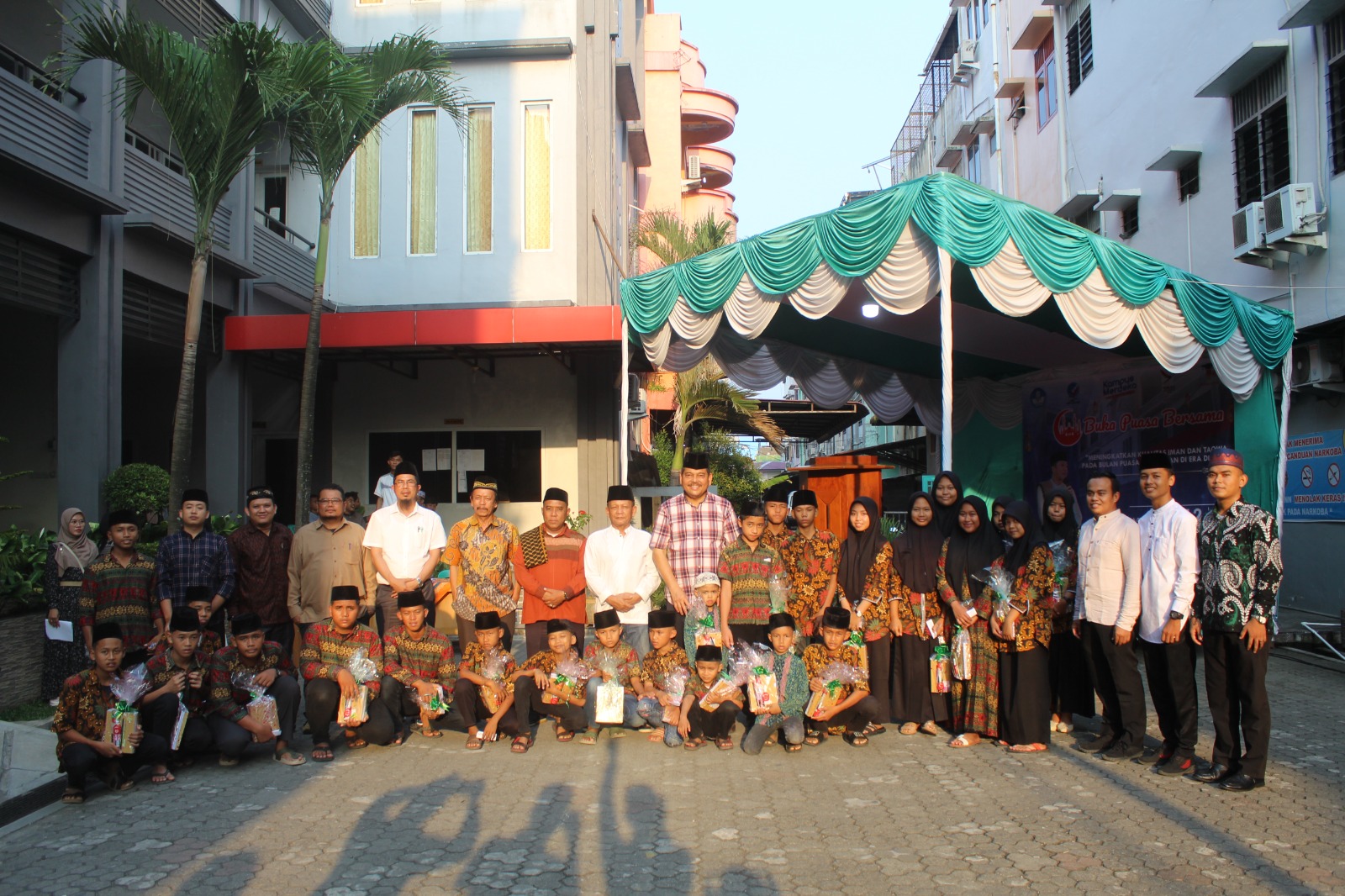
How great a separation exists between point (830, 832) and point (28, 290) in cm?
895

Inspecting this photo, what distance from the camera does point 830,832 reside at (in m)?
4.79

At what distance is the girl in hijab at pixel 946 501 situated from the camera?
7.01m

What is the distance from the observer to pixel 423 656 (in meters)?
6.77

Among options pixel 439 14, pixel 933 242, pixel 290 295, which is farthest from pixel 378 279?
pixel 933 242

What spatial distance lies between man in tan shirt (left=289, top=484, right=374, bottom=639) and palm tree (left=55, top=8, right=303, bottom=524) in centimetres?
251

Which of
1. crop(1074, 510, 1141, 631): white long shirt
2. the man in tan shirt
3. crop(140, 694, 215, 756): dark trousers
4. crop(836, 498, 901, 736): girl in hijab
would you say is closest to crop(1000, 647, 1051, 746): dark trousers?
crop(1074, 510, 1141, 631): white long shirt

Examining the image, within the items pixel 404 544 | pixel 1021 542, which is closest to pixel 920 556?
pixel 1021 542

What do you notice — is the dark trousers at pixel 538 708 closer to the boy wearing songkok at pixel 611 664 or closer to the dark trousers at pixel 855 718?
the boy wearing songkok at pixel 611 664

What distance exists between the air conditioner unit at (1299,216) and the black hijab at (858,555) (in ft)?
23.4

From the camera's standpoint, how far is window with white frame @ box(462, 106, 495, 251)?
14.3 meters

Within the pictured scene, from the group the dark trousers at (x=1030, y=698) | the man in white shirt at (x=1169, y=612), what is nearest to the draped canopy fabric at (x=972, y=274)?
the man in white shirt at (x=1169, y=612)

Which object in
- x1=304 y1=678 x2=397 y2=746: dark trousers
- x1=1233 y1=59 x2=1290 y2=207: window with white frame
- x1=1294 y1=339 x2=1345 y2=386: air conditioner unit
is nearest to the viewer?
x1=304 y1=678 x2=397 y2=746: dark trousers

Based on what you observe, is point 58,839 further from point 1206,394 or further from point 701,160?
point 701,160

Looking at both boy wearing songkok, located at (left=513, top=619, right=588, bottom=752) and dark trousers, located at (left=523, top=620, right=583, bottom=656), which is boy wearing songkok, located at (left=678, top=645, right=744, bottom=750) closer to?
boy wearing songkok, located at (left=513, top=619, right=588, bottom=752)
